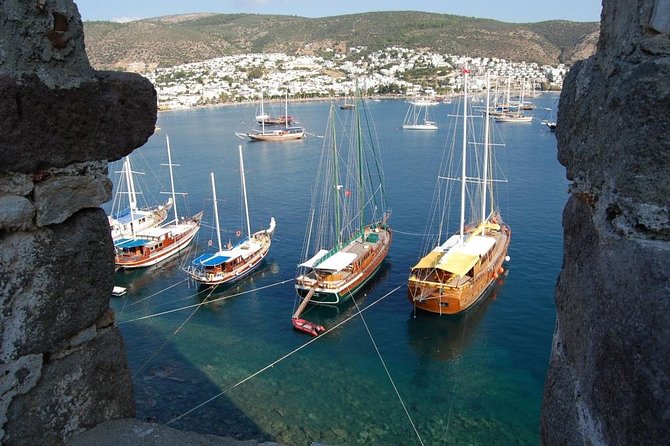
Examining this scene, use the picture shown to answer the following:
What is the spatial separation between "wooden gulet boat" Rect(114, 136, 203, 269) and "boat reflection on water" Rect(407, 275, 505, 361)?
43.0 feet

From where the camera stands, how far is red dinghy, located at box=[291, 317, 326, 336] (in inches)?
694

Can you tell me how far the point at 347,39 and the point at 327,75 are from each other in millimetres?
37053

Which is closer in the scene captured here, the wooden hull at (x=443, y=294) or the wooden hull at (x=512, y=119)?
the wooden hull at (x=443, y=294)

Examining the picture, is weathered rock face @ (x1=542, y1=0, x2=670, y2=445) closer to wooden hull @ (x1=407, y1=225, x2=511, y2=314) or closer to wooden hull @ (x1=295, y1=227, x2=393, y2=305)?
wooden hull @ (x1=407, y1=225, x2=511, y2=314)

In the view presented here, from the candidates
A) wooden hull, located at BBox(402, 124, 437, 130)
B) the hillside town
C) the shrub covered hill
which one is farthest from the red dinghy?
the shrub covered hill

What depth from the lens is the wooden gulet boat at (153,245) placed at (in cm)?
2484

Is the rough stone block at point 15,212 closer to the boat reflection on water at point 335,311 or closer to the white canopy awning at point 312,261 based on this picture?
the boat reflection on water at point 335,311

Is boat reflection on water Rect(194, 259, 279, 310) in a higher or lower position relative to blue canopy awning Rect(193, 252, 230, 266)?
lower

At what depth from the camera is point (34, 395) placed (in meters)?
2.11

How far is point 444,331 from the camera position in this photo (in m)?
17.9

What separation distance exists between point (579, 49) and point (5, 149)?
422ft

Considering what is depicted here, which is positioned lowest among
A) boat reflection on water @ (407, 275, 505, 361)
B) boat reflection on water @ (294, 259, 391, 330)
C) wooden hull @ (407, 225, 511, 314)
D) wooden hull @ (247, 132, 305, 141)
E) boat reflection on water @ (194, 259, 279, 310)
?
wooden hull @ (247, 132, 305, 141)

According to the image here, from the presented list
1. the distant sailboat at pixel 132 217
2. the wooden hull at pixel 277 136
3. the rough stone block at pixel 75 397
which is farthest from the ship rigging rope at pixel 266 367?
the wooden hull at pixel 277 136

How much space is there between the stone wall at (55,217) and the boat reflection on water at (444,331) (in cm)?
1492
